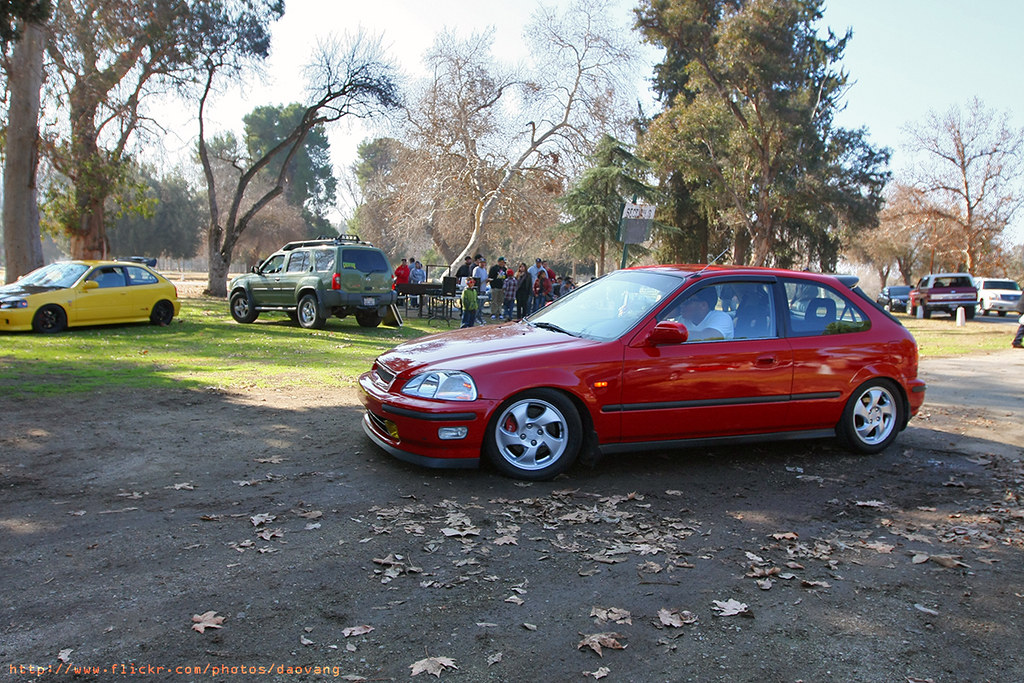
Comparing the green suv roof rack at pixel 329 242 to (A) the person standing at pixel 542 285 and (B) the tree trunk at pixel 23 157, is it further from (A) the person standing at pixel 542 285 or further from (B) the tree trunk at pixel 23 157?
(A) the person standing at pixel 542 285

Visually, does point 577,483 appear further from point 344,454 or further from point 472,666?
point 472,666

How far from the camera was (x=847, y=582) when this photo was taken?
3984mm

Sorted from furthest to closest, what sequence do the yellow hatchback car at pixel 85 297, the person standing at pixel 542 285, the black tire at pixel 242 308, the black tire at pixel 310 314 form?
the person standing at pixel 542 285 < the black tire at pixel 242 308 < the black tire at pixel 310 314 < the yellow hatchback car at pixel 85 297

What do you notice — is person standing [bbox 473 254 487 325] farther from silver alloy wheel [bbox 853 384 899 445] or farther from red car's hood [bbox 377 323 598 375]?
silver alloy wheel [bbox 853 384 899 445]

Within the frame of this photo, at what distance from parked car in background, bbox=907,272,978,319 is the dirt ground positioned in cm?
3024

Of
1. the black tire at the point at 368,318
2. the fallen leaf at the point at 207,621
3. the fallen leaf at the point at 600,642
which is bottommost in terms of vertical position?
the fallen leaf at the point at 600,642

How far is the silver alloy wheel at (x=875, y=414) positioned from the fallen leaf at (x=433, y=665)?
4650 mm

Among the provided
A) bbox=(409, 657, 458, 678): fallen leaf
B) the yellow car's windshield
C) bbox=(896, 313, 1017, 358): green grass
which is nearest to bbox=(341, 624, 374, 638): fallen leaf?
bbox=(409, 657, 458, 678): fallen leaf

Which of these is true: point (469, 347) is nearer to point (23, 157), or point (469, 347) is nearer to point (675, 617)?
point (675, 617)

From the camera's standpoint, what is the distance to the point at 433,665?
120 inches

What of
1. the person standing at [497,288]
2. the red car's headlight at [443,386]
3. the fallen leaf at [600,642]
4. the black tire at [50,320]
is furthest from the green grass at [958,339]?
the black tire at [50,320]

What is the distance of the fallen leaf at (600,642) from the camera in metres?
3.23

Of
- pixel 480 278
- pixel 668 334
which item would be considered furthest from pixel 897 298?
pixel 668 334

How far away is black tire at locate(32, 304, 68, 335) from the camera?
47.2 feet
